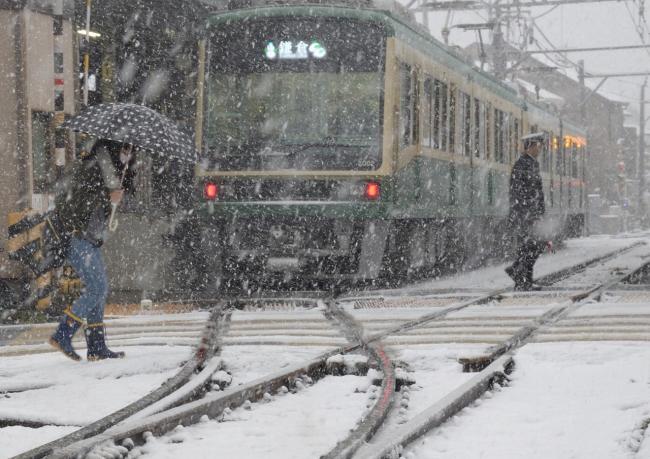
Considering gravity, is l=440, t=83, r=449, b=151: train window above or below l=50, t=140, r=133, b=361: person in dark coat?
above

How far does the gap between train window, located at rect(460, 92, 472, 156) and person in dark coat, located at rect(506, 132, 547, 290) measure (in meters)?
3.98

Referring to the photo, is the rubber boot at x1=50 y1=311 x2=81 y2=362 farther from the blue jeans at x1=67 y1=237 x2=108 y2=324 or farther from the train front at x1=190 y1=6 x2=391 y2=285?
the train front at x1=190 y1=6 x2=391 y2=285

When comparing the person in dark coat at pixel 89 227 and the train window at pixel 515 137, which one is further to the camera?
the train window at pixel 515 137

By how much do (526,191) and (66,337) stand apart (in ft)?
22.2

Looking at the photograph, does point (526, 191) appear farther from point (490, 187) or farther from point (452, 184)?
point (490, 187)

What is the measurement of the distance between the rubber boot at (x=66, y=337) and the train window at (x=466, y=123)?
10.2 metres

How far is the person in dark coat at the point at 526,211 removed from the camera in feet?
41.5

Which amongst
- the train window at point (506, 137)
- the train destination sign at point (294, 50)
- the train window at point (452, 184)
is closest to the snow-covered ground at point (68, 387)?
the train destination sign at point (294, 50)

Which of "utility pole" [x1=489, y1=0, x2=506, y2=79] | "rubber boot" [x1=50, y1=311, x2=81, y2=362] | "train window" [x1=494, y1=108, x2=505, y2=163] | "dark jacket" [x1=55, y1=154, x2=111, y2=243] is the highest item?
"utility pole" [x1=489, y1=0, x2=506, y2=79]

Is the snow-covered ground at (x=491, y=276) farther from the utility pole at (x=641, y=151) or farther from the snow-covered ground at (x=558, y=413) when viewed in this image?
the utility pole at (x=641, y=151)

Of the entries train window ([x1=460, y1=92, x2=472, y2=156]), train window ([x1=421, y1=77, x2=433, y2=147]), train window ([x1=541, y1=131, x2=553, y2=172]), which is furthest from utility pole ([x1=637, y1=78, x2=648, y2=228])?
train window ([x1=421, y1=77, x2=433, y2=147])

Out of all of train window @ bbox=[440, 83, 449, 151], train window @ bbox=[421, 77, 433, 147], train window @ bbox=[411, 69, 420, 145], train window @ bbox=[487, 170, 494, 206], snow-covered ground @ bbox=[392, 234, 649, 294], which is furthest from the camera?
train window @ bbox=[487, 170, 494, 206]

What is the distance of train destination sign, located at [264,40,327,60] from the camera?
1303 cm

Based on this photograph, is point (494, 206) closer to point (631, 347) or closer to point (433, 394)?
point (631, 347)
